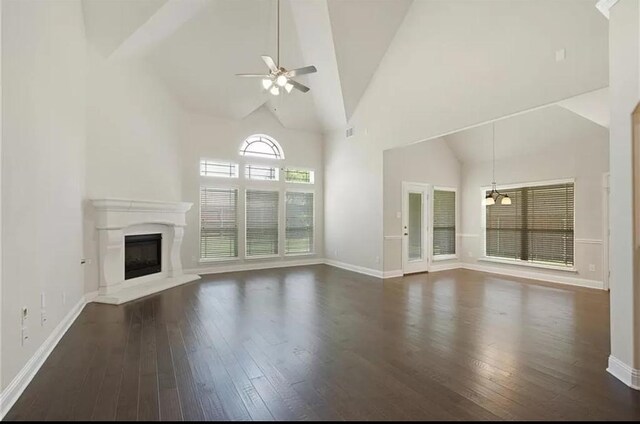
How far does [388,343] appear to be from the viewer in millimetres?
3158

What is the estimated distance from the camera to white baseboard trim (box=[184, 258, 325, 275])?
7054 millimetres

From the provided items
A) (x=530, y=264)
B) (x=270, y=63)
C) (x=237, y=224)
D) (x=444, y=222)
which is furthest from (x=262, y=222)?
(x=530, y=264)

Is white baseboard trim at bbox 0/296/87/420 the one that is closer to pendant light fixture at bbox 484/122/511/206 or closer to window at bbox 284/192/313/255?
window at bbox 284/192/313/255

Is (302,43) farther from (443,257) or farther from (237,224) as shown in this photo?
(443,257)

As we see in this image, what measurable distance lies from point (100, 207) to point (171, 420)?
3993 mm

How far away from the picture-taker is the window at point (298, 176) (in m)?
8.23

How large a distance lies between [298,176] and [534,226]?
560cm

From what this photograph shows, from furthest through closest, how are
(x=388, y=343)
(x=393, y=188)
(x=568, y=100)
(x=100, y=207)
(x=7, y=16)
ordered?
(x=393, y=188) → (x=100, y=207) → (x=568, y=100) → (x=388, y=343) → (x=7, y=16)

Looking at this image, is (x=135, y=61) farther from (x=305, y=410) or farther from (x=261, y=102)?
(x=305, y=410)

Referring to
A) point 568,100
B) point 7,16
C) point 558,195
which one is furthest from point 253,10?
point 558,195

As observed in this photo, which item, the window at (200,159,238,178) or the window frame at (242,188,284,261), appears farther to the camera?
the window frame at (242,188,284,261)

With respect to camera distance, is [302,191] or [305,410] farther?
[302,191]

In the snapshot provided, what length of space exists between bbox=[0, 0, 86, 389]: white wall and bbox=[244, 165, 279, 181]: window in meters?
3.74

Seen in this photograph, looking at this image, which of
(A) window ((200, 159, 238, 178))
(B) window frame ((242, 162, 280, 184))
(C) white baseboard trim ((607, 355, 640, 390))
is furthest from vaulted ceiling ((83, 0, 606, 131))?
(C) white baseboard trim ((607, 355, 640, 390))
